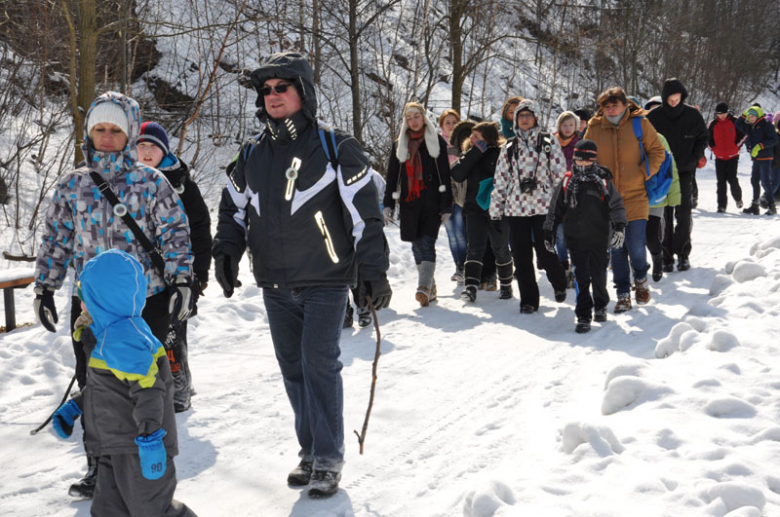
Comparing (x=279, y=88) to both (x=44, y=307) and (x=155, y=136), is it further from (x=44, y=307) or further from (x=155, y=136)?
(x=155, y=136)

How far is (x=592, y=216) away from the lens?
7035mm

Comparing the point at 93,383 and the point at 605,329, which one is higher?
the point at 93,383

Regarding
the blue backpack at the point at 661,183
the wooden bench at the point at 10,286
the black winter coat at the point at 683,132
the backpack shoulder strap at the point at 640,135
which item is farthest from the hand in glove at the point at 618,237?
the wooden bench at the point at 10,286

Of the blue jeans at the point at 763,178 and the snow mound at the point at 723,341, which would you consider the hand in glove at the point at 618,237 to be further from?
the blue jeans at the point at 763,178

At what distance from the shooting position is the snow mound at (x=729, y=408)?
4113mm

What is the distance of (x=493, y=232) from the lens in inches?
333

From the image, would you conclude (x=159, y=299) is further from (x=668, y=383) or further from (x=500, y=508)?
(x=668, y=383)

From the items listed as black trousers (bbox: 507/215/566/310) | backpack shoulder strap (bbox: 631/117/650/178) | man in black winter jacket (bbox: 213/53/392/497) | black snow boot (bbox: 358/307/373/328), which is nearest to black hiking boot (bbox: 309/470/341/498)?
man in black winter jacket (bbox: 213/53/392/497)

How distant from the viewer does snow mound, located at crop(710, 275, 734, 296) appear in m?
7.59

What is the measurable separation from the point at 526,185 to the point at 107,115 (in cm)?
464

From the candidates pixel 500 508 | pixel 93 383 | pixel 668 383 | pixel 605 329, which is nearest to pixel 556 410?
pixel 668 383

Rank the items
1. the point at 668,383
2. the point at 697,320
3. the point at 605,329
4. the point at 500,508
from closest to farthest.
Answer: the point at 500,508 → the point at 668,383 → the point at 697,320 → the point at 605,329

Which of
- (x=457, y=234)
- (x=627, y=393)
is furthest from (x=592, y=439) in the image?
(x=457, y=234)

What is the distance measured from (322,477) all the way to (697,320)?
12.1ft
